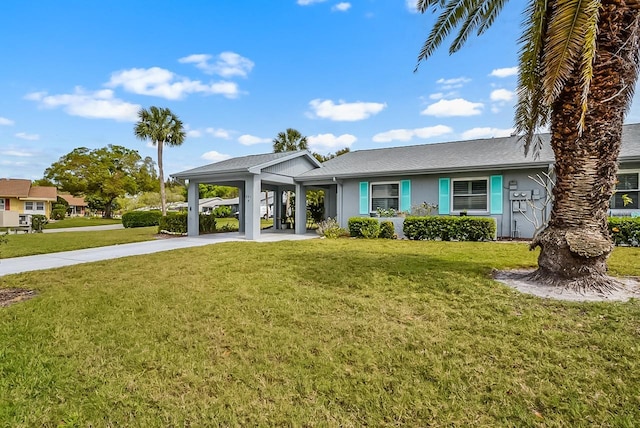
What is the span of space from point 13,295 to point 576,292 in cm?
917

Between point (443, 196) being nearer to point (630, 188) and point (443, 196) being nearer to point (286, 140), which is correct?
point (630, 188)

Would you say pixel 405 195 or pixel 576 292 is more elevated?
pixel 405 195

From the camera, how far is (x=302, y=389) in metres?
2.96

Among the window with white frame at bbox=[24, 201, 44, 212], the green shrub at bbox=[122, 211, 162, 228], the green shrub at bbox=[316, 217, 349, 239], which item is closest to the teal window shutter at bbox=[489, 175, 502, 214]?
the green shrub at bbox=[316, 217, 349, 239]

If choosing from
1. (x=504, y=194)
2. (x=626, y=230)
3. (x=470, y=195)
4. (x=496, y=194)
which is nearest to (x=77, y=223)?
(x=470, y=195)

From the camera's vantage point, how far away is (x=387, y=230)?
46.4ft

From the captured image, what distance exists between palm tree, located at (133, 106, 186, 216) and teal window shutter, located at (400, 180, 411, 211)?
20.0 m

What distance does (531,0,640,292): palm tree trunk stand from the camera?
16.1 feet

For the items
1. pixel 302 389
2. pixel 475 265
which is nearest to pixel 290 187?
pixel 475 265

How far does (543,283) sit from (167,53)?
55.4 ft

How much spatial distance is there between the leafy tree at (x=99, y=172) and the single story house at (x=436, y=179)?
32007mm

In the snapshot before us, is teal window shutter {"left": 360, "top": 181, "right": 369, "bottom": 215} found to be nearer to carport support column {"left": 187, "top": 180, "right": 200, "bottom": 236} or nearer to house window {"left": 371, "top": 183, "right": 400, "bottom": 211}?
house window {"left": 371, "top": 183, "right": 400, "bottom": 211}

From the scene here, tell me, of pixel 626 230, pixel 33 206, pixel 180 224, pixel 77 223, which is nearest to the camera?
pixel 626 230

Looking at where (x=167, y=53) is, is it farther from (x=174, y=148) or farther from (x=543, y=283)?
(x=543, y=283)
